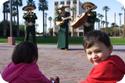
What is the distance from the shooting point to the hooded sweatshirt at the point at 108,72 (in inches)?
98.3

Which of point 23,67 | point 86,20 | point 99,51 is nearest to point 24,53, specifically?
point 23,67

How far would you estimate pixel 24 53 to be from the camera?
287 centimetres

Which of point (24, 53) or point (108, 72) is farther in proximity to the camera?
point (24, 53)

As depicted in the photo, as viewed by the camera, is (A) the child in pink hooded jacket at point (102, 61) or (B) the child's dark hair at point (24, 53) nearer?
(A) the child in pink hooded jacket at point (102, 61)

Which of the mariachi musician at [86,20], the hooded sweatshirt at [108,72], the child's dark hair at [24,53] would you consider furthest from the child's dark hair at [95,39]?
the mariachi musician at [86,20]

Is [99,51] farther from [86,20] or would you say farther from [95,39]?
[86,20]

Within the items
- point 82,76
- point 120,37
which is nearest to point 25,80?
point 82,76

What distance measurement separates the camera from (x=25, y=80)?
2896mm

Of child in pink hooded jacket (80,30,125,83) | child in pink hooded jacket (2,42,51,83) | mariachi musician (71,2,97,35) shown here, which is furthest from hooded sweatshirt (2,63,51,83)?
mariachi musician (71,2,97,35)

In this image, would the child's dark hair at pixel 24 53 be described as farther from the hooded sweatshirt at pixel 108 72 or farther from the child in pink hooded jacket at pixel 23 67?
the hooded sweatshirt at pixel 108 72

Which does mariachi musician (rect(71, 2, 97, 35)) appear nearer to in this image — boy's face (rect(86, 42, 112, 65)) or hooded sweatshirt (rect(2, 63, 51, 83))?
hooded sweatshirt (rect(2, 63, 51, 83))

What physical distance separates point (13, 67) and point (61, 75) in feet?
14.5

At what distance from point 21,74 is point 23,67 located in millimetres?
45

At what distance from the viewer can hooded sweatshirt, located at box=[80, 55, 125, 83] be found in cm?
250
